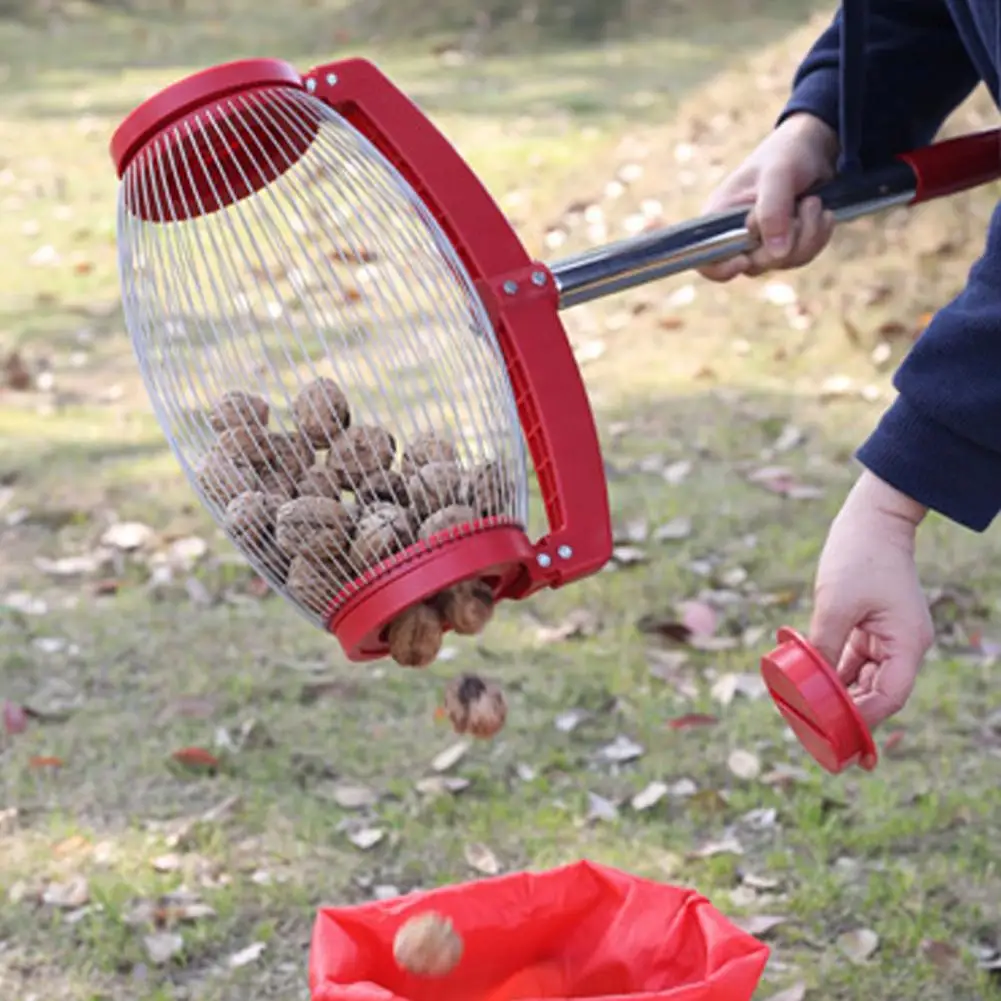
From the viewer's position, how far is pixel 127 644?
3166 millimetres

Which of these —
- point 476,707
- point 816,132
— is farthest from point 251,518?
point 816,132

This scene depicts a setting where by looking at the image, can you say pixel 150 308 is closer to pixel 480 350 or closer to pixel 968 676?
pixel 480 350

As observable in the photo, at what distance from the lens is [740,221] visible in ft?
6.11

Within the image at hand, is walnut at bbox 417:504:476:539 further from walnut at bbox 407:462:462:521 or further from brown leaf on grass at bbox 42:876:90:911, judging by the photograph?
brown leaf on grass at bbox 42:876:90:911

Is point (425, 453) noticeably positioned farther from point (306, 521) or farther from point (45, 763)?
point (45, 763)

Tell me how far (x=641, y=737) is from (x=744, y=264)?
3.50ft

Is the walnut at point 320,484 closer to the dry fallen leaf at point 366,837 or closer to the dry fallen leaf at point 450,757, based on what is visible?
the dry fallen leaf at point 366,837

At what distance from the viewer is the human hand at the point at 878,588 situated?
1.51 metres

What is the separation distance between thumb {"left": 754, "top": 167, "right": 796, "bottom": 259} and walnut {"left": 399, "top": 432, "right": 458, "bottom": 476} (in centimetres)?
49

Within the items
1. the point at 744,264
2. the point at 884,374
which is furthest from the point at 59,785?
the point at 884,374

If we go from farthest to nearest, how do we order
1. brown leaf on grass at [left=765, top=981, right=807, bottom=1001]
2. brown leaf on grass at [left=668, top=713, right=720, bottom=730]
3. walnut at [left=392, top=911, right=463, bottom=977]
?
brown leaf on grass at [left=668, top=713, right=720, bottom=730] < brown leaf on grass at [left=765, top=981, right=807, bottom=1001] < walnut at [left=392, top=911, right=463, bottom=977]

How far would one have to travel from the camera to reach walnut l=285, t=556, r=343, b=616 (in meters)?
1.54

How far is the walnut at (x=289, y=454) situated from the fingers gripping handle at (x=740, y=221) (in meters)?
0.29

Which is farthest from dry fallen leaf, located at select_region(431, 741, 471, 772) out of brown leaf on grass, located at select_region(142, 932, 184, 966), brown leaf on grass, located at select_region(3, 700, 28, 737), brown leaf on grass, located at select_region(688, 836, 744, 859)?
brown leaf on grass, located at select_region(3, 700, 28, 737)
